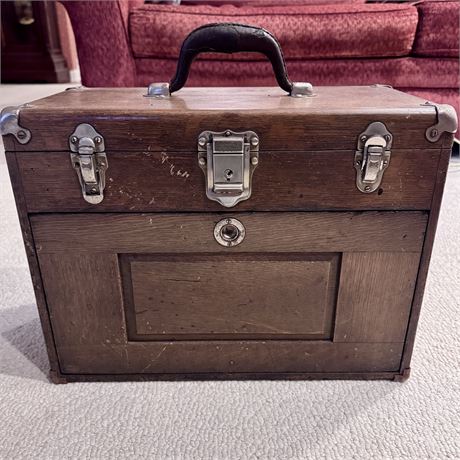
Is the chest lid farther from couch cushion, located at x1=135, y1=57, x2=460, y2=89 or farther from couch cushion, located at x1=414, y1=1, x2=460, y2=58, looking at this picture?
couch cushion, located at x1=414, y1=1, x2=460, y2=58

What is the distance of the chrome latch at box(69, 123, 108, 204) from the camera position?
2.14ft

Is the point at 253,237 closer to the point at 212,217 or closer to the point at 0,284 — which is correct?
the point at 212,217

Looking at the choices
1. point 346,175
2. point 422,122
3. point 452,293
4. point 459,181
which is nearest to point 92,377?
point 346,175

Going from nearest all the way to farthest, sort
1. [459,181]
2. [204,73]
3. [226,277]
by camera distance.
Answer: [226,277]
[204,73]
[459,181]

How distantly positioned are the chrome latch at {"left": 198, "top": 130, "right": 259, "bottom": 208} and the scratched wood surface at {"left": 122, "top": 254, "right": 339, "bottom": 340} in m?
0.12

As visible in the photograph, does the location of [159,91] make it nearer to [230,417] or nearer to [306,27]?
[230,417]

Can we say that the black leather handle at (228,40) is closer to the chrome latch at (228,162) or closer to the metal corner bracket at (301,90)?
the metal corner bracket at (301,90)

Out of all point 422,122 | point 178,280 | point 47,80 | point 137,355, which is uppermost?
point 422,122

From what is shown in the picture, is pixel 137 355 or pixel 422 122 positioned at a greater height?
pixel 422 122

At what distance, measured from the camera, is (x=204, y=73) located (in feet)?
5.47

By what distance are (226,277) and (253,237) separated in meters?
0.09

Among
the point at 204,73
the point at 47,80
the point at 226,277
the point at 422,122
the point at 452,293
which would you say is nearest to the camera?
the point at 422,122

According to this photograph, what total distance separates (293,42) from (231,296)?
1177 mm

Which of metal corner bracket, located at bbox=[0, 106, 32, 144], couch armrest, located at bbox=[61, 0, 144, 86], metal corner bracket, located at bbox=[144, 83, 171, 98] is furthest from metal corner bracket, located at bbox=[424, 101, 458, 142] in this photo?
couch armrest, located at bbox=[61, 0, 144, 86]
